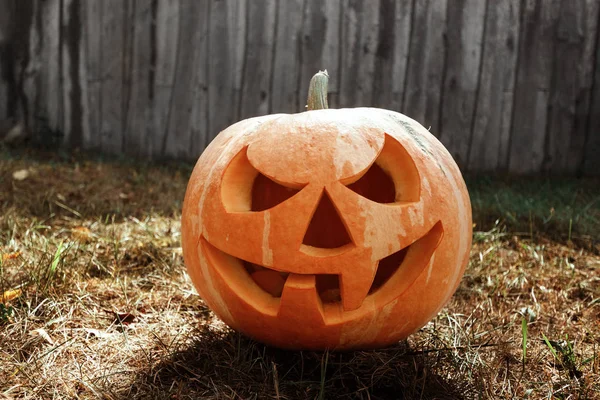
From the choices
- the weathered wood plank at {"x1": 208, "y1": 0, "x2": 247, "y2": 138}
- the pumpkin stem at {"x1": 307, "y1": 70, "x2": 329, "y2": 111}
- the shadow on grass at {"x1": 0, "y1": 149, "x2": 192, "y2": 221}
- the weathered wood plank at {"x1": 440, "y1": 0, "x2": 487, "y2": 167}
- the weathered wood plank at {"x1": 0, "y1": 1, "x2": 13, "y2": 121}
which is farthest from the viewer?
the weathered wood plank at {"x1": 0, "y1": 1, "x2": 13, "y2": 121}

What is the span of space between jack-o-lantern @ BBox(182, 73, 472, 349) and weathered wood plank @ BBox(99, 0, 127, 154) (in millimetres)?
2987

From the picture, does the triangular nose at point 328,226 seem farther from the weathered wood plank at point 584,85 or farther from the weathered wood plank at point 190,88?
the weathered wood plank at point 584,85

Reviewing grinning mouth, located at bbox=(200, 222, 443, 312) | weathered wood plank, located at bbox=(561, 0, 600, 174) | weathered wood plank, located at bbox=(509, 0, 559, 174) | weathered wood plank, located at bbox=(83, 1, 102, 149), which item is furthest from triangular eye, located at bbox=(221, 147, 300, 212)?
weathered wood plank, located at bbox=(561, 0, 600, 174)

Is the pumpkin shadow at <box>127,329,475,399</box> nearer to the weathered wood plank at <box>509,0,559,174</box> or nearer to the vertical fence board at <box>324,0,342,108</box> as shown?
the vertical fence board at <box>324,0,342,108</box>

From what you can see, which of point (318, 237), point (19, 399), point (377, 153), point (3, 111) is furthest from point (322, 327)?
point (3, 111)

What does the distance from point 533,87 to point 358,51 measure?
1255 millimetres

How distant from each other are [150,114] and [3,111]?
118 centimetres

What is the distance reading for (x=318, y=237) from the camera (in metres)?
1.45

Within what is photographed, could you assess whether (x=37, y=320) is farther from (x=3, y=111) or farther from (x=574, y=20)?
(x=574, y=20)

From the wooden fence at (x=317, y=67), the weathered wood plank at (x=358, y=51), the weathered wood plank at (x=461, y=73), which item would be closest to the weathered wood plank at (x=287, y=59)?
the wooden fence at (x=317, y=67)

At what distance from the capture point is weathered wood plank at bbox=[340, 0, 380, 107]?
397 centimetres

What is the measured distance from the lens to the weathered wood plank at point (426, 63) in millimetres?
3947

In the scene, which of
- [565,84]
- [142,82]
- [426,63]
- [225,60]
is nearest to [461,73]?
[426,63]

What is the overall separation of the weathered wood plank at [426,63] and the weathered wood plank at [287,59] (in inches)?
30.9
